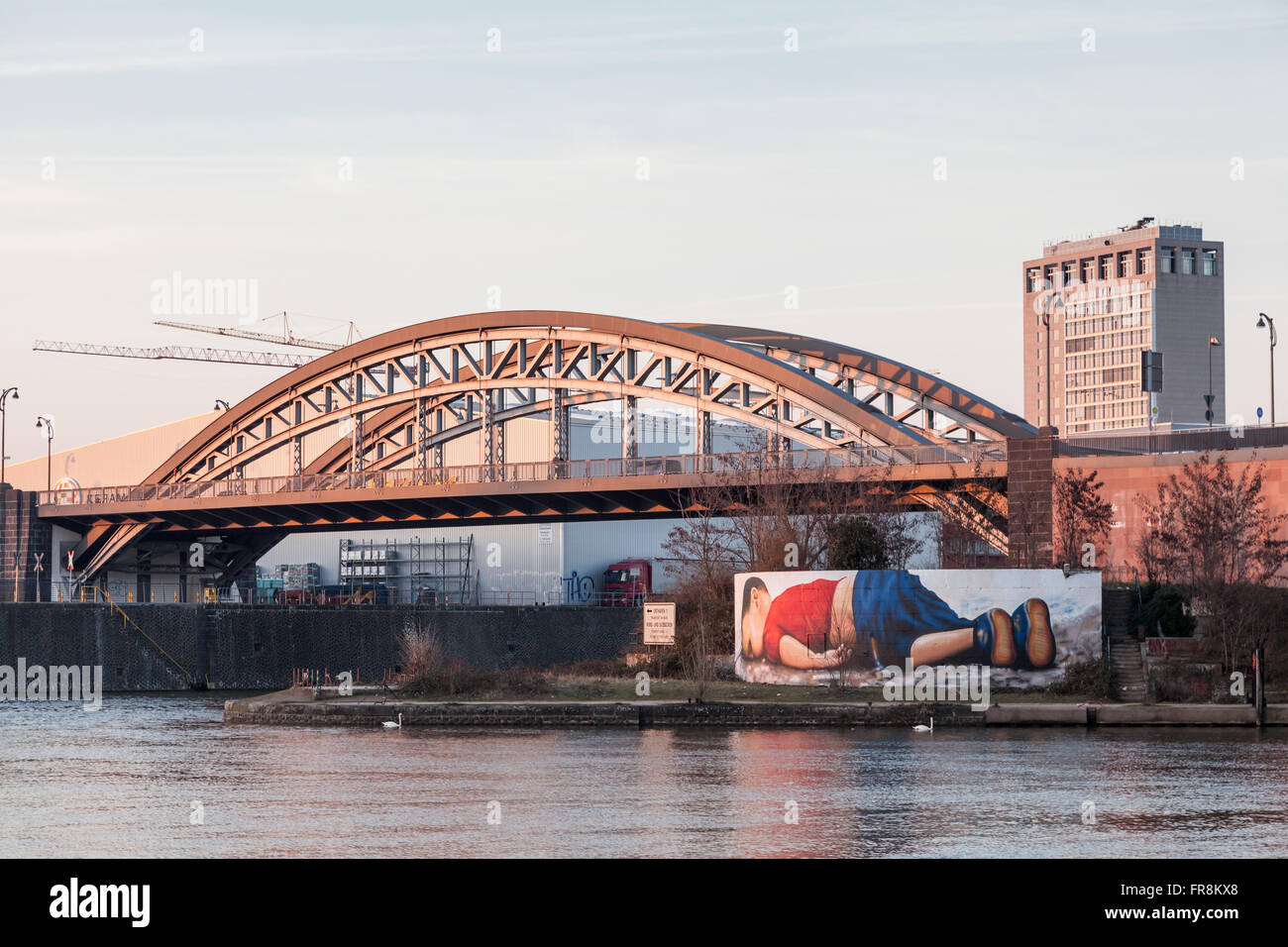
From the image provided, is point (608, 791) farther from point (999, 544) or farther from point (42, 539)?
point (42, 539)

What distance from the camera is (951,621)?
46.4 metres

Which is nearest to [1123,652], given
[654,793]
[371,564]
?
[654,793]

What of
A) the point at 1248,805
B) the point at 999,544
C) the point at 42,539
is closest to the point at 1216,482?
the point at 999,544

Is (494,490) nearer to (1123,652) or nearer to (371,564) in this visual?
(371,564)

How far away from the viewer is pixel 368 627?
259 feet

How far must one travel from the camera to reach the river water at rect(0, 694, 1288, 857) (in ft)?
69.1

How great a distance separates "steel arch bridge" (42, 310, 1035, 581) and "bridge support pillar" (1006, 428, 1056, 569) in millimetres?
3176

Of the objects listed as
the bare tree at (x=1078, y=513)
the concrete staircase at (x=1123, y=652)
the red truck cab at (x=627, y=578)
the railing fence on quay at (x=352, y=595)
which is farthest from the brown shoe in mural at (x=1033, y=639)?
the red truck cab at (x=627, y=578)

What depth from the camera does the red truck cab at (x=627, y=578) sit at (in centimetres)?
10088

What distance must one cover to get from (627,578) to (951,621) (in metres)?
56.8

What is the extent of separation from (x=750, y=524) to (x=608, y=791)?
34.9m

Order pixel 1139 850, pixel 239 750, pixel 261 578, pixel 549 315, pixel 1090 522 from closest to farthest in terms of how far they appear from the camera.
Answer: pixel 1139 850
pixel 239 750
pixel 1090 522
pixel 549 315
pixel 261 578

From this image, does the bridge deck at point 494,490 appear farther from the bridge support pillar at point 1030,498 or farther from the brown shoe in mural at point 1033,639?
the brown shoe in mural at point 1033,639

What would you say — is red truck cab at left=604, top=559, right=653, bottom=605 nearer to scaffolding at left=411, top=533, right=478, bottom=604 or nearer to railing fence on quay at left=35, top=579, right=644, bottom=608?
railing fence on quay at left=35, top=579, right=644, bottom=608
